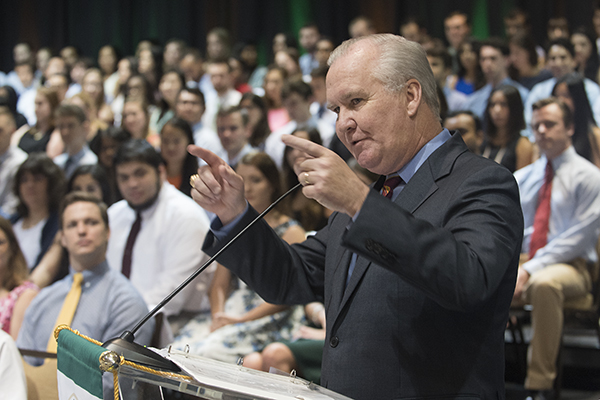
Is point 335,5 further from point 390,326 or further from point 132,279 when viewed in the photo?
point 390,326

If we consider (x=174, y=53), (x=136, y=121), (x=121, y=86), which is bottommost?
(x=121, y=86)

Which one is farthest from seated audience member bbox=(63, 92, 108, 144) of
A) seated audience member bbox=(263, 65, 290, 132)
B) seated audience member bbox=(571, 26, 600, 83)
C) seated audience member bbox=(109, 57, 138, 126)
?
seated audience member bbox=(571, 26, 600, 83)

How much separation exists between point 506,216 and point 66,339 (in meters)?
0.86

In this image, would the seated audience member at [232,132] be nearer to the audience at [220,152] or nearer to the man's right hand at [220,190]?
the audience at [220,152]

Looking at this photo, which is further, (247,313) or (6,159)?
(6,159)

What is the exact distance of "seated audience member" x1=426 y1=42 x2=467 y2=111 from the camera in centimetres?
524

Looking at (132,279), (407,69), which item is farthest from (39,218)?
(407,69)

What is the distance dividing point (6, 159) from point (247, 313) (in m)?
2.86

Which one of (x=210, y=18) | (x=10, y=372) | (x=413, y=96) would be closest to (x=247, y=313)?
(x=10, y=372)

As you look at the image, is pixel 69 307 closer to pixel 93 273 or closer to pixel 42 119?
pixel 93 273

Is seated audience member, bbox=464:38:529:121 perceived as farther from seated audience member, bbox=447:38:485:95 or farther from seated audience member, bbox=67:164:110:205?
seated audience member, bbox=67:164:110:205

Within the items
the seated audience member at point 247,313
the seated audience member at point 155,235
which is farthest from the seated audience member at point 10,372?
the seated audience member at point 155,235

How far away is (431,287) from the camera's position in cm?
100

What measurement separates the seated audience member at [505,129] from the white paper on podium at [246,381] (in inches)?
120
